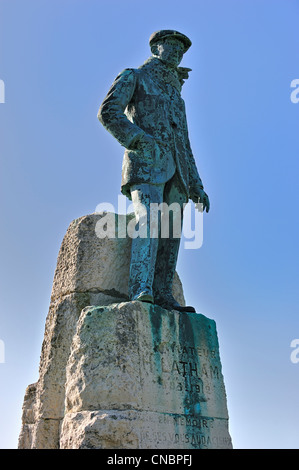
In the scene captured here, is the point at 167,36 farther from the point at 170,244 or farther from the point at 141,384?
the point at 141,384

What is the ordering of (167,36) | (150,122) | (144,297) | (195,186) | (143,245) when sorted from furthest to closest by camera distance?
1. (195,186)
2. (167,36)
3. (150,122)
4. (143,245)
5. (144,297)

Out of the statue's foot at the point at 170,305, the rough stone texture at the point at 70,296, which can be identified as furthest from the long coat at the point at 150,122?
the statue's foot at the point at 170,305

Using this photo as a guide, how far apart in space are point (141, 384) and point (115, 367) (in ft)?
0.83

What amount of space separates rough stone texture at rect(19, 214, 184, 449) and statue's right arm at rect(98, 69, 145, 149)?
80cm

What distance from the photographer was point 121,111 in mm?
5664

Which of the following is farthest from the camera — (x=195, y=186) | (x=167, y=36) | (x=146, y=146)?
(x=195, y=186)

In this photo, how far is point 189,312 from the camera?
18.8 ft

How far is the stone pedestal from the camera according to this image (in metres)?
4.79

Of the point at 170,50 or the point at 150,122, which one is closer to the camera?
the point at 150,122

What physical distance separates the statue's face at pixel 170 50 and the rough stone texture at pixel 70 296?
155 cm

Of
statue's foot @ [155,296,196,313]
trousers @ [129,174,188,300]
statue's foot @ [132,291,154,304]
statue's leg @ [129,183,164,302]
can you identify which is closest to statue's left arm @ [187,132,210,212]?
trousers @ [129,174,188,300]

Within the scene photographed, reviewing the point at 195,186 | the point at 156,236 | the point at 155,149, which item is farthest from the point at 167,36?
the point at 156,236

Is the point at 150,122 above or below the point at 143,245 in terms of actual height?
above
